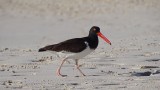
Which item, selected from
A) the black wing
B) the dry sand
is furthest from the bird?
the dry sand

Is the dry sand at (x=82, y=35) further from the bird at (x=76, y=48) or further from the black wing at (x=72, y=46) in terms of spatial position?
the black wing at (x=72, y=46)

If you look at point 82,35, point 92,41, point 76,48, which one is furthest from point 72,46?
point 82,35

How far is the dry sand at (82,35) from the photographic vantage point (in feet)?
37.1

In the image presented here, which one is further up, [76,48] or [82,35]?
[82,35]

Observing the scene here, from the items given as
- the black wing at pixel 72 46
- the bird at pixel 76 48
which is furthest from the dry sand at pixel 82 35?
the black wing at pixel 72 46

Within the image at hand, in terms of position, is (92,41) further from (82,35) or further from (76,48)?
(82,35)

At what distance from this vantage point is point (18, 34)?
23.0m

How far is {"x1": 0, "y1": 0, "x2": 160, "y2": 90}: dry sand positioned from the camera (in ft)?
37.1

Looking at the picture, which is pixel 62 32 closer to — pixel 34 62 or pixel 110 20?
pixel 110 20

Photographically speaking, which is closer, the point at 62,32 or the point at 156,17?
the point at 62,32

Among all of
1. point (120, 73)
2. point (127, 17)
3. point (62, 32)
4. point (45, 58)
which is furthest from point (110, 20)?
point (120, 73)

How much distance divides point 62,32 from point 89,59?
891 cm

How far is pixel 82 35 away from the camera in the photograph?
22672 millimetres

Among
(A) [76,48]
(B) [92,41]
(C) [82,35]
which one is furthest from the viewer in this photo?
(C) [82,35]
